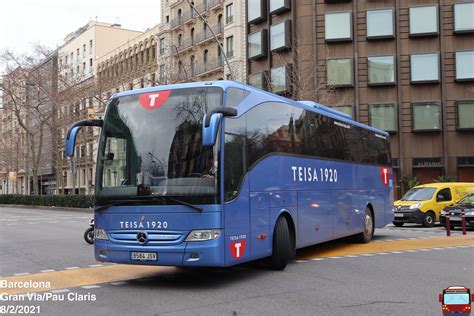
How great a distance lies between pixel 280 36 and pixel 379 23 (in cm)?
783

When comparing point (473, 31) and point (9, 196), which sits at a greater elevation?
point (473, 31)

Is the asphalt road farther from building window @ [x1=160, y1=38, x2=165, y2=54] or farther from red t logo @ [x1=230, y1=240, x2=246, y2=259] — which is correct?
building window @ [x1=160, y1=38, x2=165, y2=54]

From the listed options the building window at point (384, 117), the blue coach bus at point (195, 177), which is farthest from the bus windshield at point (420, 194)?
the building window at point (384, 117)

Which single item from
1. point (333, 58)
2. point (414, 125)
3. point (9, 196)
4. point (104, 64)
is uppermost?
point (104, 64)

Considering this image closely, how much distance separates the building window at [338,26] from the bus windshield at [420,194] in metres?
20.6

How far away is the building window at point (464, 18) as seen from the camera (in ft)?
130

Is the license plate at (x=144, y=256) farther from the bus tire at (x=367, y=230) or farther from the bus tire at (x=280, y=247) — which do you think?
the bus tire at (x=367, y=230)

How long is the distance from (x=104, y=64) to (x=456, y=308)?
73809mm

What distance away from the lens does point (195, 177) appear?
8.20 meters

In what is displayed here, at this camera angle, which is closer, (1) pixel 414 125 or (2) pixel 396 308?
(2) pixel 396 308

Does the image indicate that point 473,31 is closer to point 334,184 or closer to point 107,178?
point 334,184

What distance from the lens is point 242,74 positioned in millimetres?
47344

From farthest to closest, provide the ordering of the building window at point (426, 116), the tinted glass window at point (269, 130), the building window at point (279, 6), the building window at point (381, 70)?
1. the building window at point (279, 6)
2. the building window at point (381, 70)
3. the building window at point (426, 116)
4. the tinted glass window at point (269, 130)

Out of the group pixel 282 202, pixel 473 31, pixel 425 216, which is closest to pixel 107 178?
pixel 282 202
